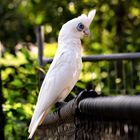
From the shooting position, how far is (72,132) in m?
2.94

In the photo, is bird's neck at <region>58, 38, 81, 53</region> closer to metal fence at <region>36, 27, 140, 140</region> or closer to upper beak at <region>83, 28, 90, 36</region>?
upper beak at <region>83, 28, 90, 36</region>

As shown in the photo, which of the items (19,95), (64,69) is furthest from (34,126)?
(19,95)

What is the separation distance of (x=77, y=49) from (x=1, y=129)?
1.67 metres

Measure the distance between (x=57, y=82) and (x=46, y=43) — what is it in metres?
7.20

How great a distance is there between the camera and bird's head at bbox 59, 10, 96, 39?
4430 mm

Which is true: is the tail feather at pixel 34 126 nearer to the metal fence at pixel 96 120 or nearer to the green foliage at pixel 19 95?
the metal fence at pixel 96 120

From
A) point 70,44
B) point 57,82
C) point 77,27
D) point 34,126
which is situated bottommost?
point 34,126

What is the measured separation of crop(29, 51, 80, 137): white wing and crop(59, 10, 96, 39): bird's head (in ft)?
0.59

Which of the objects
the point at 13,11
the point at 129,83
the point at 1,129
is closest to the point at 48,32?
the point at 13,11

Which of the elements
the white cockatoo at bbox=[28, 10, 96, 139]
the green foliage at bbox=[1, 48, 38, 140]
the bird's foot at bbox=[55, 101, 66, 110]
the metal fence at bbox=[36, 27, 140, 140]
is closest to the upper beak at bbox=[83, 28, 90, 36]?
the white cockatoo at bbox=[28, 10, 96, 139]

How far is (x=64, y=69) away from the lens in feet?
14.3

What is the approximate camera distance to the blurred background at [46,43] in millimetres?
6293

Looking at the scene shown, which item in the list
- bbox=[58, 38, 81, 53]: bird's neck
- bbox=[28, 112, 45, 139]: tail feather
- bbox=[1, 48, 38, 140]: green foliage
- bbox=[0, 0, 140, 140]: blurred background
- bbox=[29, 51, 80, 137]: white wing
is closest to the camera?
bbox=[28, 112, 45, 139]: tail feather

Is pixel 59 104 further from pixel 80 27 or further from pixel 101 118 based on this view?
pixel 101 118
